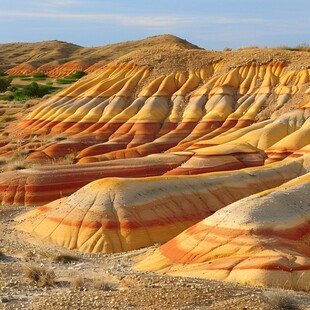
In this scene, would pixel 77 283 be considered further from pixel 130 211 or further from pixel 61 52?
pixel 61 52

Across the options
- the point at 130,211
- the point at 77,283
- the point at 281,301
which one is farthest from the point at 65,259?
the point at 281,301

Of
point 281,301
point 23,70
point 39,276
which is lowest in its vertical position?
point 23,70

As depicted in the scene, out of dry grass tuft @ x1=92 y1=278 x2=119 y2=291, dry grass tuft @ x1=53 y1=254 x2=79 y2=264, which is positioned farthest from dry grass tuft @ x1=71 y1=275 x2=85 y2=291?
dry grass tuft @ x1=53 y1=254 x2=79 y2=264

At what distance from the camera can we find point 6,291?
1703cm

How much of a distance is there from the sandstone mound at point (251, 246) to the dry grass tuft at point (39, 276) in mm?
3847

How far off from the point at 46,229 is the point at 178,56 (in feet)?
120

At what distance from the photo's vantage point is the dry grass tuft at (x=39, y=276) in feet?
58.4

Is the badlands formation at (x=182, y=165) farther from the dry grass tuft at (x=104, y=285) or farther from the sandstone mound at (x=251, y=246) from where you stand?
the dry grass tuft at (x=104, y=285)

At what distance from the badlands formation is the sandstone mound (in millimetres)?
51

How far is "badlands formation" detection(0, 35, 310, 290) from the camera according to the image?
21375 mm

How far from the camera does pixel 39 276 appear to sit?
18.1 meters

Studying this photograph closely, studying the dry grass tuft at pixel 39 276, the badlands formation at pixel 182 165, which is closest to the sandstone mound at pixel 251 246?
the badlands formation at pixel 182 165

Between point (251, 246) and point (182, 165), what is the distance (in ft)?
61.7

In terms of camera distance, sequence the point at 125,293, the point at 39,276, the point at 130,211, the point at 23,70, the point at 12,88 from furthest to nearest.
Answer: the point at 23,70, the point at 12,88, the point at 130,211, the point at 39,276, the point at 125,293
